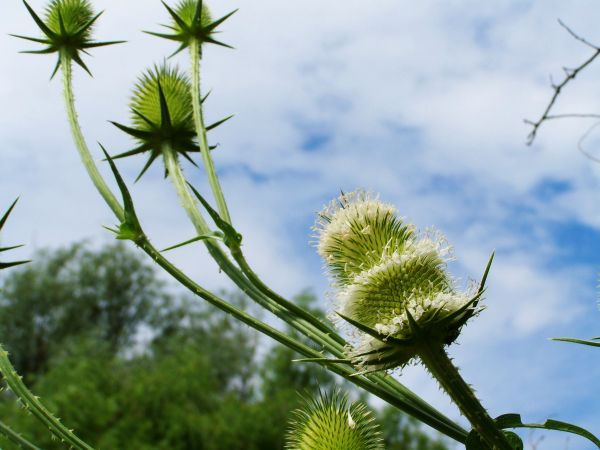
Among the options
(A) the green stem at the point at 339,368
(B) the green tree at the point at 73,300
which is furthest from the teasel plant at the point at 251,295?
(B) the green tree at the point at 73,300

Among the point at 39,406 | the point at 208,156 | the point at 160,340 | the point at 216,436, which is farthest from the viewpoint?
the point at 160,340

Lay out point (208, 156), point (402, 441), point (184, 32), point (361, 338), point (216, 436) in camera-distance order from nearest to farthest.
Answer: point (361, 338) → point (208, 156) → point (184, 32) → point (216, 436) → point (402, 441)

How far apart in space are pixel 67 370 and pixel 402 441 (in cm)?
1247

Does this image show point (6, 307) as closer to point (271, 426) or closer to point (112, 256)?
point (112, 256)

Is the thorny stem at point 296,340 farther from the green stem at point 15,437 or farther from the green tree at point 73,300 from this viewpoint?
the green tree at point 73,300

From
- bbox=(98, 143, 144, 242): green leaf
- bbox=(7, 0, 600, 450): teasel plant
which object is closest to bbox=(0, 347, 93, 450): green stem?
bbox=(7, 0, 600, 450): teasel plant

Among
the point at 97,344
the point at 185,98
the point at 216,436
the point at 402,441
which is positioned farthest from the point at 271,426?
the point at 185,98

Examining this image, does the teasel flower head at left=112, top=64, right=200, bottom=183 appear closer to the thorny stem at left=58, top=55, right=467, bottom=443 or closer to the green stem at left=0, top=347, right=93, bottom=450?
the thorny stem at left=58, top=55, right=467, bottom=443

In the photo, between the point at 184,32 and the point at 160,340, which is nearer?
the point at 184,32

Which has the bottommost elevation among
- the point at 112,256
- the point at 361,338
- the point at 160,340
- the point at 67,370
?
the point at 361,338

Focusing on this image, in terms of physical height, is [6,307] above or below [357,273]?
above

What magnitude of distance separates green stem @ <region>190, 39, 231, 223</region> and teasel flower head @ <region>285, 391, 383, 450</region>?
663 millimetres

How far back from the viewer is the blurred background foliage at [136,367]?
2161cm

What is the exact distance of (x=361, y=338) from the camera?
1.91 m
